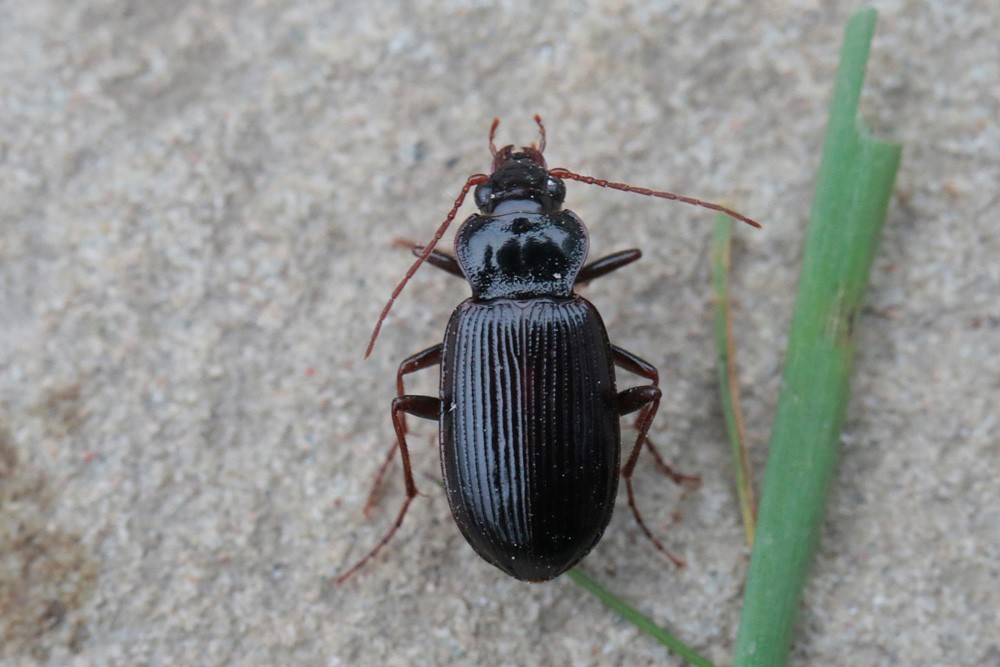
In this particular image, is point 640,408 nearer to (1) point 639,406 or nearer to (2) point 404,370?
(1) point 639,406

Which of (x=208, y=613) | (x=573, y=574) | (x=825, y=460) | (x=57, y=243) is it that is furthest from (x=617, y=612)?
(x=57, y=243)

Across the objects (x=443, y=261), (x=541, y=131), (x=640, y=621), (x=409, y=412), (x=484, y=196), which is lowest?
(x=640, y=621)

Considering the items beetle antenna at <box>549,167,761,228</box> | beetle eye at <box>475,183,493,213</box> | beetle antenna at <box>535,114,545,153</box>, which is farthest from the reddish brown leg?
beetle antenna at <box>535,114,545,153</box>

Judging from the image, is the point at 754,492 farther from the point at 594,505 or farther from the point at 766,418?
the point at 594,505

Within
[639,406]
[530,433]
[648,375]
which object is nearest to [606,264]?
[648,375]

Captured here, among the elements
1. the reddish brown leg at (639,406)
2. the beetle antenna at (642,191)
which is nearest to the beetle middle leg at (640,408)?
the reddish brown leg at (639,406)

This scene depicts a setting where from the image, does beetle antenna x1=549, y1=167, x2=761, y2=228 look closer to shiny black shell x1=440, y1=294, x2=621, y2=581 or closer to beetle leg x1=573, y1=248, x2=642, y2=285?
beetle leg x1=573, y1=248, x2=642, y2=285
